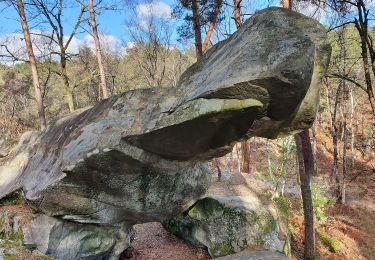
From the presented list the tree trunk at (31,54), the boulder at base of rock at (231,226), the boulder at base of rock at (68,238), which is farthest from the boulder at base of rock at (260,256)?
the tree trunk at (31,54)

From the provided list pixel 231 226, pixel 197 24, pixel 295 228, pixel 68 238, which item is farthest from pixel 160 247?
pixel 197 24

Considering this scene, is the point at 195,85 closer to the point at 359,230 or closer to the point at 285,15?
the point at 285,15

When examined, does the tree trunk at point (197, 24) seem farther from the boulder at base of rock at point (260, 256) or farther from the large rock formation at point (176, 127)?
the boulder at base of rock at point (260, 256)

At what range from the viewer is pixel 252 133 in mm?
6766

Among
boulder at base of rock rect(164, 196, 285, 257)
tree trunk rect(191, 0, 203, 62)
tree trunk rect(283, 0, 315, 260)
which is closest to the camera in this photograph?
boulder at base of rock rect(164, 196, 285, 257)

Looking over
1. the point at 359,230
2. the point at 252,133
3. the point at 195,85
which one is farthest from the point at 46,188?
the point at 359,230

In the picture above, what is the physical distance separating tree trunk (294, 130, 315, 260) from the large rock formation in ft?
13.0

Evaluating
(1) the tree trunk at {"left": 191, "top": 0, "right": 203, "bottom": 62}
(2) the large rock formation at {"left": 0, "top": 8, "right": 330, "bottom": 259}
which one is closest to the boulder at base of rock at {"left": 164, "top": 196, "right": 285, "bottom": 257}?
(2) the large rock formation at {"left": 0, "top": 8, "right": 330, "bottom": 259}

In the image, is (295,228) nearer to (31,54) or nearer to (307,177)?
(307,177)

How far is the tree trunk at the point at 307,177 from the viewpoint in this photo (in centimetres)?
1203

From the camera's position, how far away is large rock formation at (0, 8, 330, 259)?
5.69 meters

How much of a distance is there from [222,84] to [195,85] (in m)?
1.02

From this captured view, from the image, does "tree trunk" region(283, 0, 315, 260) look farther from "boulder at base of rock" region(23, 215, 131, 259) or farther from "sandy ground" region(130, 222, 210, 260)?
"boulder at base of rock" region(23, 215, 131, 259)

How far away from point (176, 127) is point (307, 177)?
7.48 meters
